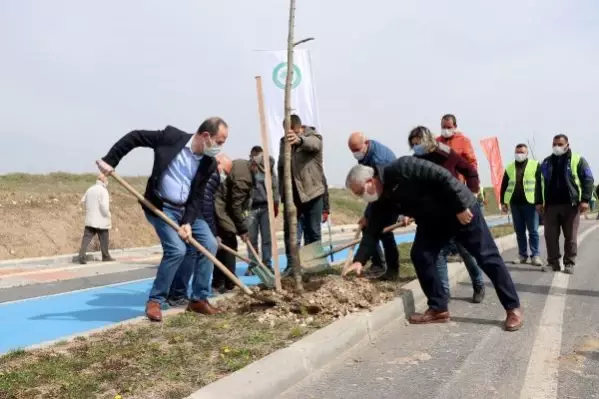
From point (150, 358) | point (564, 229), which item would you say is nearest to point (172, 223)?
point (150, 358)

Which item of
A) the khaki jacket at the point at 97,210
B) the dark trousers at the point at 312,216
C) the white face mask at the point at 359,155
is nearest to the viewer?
the white face mask at the point at 359,155

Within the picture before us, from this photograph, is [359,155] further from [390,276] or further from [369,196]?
[369,196]

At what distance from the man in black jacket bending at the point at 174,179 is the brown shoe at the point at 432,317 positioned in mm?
1828

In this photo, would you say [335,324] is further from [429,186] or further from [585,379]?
[585,379]

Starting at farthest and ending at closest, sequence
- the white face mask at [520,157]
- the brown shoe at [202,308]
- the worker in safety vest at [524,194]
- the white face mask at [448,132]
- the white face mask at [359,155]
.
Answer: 1. the white face mask at [520,157]
2. the worker in safety vest at [524,194]
3. the white face mask at [448,132]
4. the white face mask at [359,155]
5. the brown shoe at [202,308]

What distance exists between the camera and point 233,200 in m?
7.39

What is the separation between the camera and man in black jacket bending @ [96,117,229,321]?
527 centimetres

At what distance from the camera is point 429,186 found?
4930mm

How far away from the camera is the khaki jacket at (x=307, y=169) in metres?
7.17

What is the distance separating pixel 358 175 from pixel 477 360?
163 centimetres

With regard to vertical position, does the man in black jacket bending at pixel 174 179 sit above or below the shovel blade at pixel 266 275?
above

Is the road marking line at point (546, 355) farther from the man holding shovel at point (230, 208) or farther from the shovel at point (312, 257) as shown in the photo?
the man holding shovel at point (230, 208)

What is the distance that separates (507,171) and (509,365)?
6.17 metres

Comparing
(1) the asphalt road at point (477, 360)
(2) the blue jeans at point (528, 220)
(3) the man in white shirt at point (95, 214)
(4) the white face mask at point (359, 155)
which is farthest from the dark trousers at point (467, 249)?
(3) the man in white shirt at point (95, 214)
